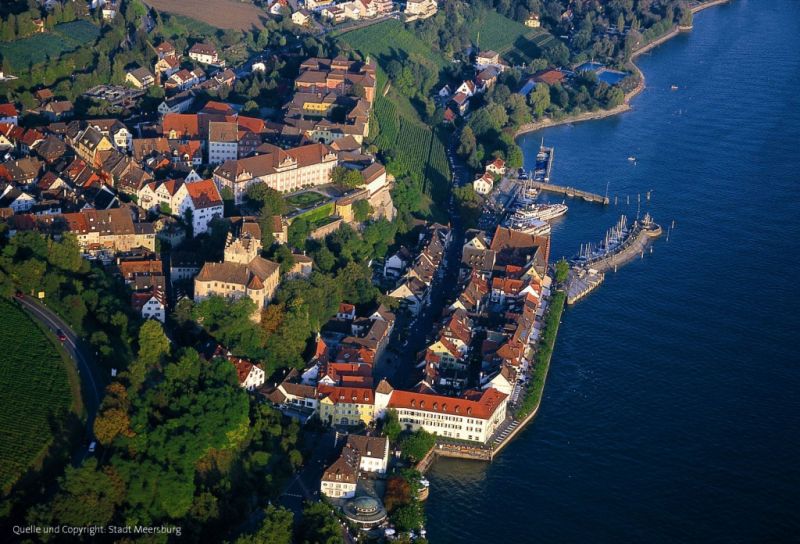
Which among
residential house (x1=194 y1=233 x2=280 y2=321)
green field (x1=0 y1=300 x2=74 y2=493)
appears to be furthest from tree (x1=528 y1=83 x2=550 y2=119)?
green field (x1=0 y1=300 x2=74 y2=493)

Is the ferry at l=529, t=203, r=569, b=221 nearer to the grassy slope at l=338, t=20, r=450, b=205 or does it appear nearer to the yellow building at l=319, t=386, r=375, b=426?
the grassy slope at l=338, t=20, r=450, b=205

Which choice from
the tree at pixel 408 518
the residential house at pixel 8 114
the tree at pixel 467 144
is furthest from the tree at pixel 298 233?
the tree at pixel 467 144

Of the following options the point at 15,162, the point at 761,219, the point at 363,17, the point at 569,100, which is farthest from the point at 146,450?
the point at 363,17

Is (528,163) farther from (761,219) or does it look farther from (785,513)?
(785,513)

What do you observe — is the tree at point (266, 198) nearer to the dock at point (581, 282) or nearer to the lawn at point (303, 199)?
the lawn at point (303, 199)

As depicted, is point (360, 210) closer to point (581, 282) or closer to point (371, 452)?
point (581, 282)
